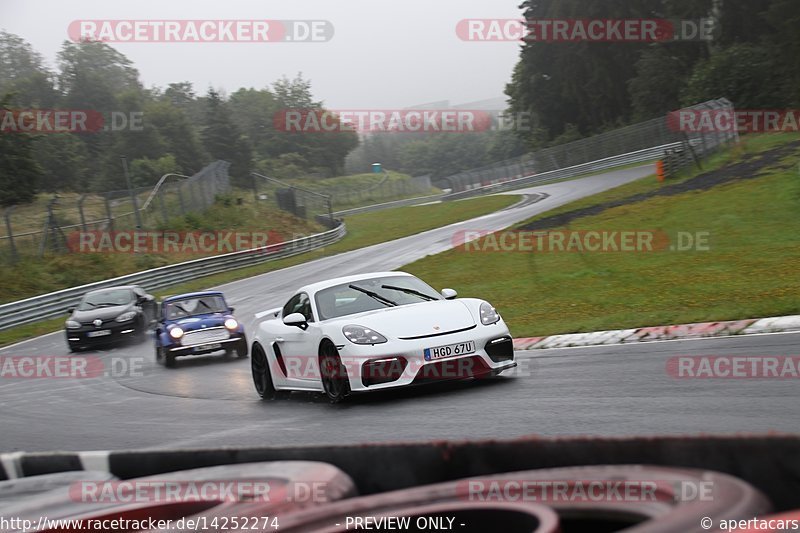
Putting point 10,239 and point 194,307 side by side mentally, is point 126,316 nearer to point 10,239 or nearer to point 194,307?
point 194,307

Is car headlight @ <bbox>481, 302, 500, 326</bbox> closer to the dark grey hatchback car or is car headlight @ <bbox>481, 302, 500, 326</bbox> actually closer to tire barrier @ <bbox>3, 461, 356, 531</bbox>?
tire barrier @ <bbox>3, 461, 356, 531</bbox>

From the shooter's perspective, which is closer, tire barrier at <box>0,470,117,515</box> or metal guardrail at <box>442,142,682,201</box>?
tire barrier at <box>0,470,117,515</box>

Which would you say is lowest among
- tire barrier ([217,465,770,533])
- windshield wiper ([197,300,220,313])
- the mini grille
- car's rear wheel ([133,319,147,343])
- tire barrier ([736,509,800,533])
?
car's rear wheel ([133,319,147,343])

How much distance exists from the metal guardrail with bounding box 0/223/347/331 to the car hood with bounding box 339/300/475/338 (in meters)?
21.9

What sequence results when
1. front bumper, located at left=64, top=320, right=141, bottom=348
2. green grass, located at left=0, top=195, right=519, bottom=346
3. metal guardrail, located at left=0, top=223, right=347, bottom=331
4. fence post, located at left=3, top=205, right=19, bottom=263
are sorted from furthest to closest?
fence post, located at left=3, top=205, right=19, bottom=263
metal guardrail, located at left=0, top=223, right=347, bottom=331
green grass, located at left=0, top=195, right=519, bottom=346
front bumper, located at left=64, top=320, right=141, bottom=348

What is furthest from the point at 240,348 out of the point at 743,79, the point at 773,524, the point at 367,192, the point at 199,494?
the point at 367,192

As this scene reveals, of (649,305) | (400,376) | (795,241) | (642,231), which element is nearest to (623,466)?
(400,376)

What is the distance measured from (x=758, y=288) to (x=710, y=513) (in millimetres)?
12938

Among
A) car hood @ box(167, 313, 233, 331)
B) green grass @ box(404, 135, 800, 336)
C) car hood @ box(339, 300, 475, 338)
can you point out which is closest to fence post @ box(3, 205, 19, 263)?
green grass @ box(404, 135, 800, 336)

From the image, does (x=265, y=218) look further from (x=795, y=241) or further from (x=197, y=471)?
(x=197, y=471)

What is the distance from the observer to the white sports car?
29.8 feet

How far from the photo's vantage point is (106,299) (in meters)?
22.7

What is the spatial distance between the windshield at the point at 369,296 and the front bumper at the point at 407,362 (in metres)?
0.94

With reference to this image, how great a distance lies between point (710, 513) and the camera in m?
2.66
